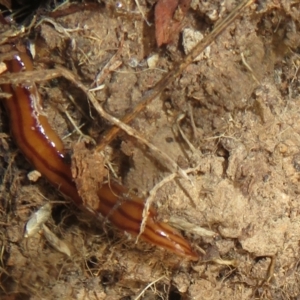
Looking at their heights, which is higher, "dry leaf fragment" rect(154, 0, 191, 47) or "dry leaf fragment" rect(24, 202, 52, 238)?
"dry leaf fragment" rect(154, 0, 191, 47)

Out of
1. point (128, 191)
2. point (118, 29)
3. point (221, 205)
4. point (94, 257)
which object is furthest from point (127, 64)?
point (94, 257)

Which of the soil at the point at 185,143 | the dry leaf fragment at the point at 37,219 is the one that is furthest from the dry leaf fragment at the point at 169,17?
the dry leaf fragment at the point at 37,219

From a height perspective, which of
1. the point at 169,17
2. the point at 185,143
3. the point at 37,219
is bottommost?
the point at 37,219

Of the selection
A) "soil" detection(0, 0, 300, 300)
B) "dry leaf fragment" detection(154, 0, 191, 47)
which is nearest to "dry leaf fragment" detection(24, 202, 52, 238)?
"soil" detection(0, 0, 300, 300)

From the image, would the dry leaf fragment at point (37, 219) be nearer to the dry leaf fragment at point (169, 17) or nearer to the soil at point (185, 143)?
the soil at point (185, 143)

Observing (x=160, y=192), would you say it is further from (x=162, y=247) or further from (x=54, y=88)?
(x=54, y=88)

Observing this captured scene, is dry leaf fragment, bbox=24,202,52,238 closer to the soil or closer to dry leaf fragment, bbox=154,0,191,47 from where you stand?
the soil

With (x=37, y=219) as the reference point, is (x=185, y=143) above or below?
above

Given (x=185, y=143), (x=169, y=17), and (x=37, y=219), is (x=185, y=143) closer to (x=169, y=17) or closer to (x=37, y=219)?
(x=169, y=17)

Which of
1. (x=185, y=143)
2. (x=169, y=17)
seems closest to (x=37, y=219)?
(x=185, y=143)
